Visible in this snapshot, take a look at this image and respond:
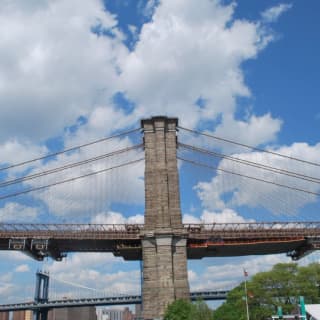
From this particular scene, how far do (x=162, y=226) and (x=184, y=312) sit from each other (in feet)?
45.8

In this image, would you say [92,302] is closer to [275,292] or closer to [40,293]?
[40,293]

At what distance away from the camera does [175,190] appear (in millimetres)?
73750

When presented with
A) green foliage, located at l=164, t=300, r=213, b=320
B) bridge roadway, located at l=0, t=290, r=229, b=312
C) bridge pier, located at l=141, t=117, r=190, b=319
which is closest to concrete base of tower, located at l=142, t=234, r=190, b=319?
bridge pier, located at l=141, t=117, r=190, b=319

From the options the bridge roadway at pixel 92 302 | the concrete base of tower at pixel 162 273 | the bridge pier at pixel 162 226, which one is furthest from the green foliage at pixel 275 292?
the bridge roadway at pixel 92 302

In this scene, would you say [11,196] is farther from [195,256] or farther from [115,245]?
[195,256]

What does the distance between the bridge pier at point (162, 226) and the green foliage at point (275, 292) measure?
8.55 metres

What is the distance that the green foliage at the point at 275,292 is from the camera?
Result: 223 ft

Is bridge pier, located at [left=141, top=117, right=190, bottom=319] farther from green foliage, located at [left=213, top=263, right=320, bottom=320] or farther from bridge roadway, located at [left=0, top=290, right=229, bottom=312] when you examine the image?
bridge roadway, located at [left=0, top=290, right=229, bottom=312]

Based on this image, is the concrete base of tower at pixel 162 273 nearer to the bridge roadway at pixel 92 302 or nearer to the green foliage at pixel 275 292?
the green foliage at pixel 275 292

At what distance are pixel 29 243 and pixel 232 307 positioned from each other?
115 feet

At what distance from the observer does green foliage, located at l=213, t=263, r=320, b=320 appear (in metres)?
68.1

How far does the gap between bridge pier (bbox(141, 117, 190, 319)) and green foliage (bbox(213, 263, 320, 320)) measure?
8.55 m

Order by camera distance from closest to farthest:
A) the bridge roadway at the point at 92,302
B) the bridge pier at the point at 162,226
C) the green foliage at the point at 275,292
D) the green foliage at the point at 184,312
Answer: the green foliage at the point at 184,312, the bridge pier at the point at 162,226, the green foliage at the point at 275,292, the bridge roadway at the point at 92,302

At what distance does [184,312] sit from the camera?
61312mm
